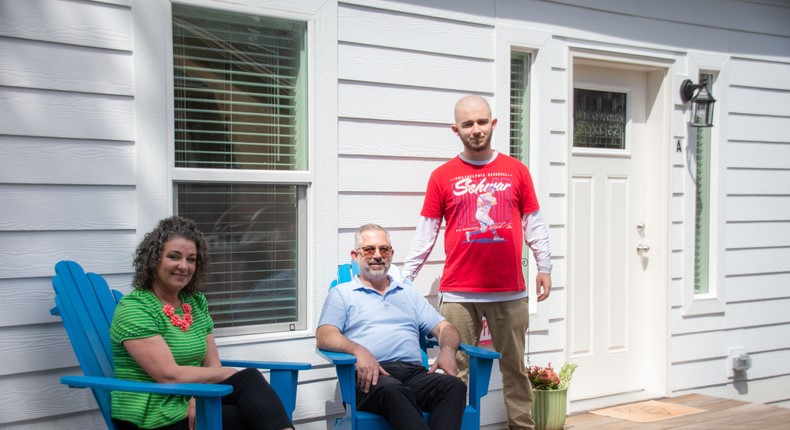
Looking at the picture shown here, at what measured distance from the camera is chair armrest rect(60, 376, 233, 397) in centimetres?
232

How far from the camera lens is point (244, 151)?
133 inches

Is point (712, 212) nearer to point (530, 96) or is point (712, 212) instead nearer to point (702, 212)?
point (702, 212)

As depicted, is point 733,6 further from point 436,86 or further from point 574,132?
point 436,86

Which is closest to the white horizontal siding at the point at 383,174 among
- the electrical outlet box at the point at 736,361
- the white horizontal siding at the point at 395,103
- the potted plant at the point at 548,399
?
the white horizontal siding at the point at 395,103

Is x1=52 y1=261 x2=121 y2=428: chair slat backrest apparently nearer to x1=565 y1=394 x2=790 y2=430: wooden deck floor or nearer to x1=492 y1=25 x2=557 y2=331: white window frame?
x1=492 y1=25 x2=557 y2=331: white window frame

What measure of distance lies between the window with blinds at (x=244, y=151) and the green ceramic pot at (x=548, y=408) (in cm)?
127

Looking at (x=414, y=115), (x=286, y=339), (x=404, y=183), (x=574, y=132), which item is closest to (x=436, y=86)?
(x=414, y=115)

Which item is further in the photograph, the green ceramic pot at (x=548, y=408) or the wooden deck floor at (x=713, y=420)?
the wooden deck floor at (x=713, y=420)

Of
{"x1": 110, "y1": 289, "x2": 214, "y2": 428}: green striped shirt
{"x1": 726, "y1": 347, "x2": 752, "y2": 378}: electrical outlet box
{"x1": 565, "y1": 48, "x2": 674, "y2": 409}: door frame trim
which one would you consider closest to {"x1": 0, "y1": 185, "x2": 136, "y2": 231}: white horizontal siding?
{"x1": 110, "y1": 289, "x2": 214, "y2": 428}: green striped shirt

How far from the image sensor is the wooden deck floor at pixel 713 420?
411 cm

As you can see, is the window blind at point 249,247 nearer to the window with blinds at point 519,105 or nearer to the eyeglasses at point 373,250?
the eyeglasses at point 373,250

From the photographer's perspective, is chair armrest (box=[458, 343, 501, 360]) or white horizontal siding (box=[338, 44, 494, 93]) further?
white horizontal siding (box=[338, 44, 494, 93])

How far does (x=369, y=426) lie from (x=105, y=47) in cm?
169

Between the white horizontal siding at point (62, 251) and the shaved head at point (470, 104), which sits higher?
the shaved head at point (470, 104)
